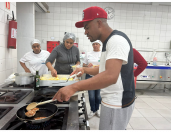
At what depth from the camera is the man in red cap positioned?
2.71 ft

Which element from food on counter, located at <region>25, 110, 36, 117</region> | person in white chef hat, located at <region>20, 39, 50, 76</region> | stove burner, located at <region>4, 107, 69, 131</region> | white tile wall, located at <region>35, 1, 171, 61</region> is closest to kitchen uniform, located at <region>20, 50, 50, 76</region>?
person in white chef hat, located at <region>20, 39, 50, 76</region>

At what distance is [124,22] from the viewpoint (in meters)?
4.91

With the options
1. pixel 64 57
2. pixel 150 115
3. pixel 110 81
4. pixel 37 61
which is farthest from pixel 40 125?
pixel 150 115

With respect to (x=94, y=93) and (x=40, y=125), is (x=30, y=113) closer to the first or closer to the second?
(x=40, y=125)

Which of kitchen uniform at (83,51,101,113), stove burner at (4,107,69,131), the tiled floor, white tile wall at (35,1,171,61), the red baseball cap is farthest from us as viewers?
white tile wall at (35,1,171,61)

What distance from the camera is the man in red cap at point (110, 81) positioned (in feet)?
2.71

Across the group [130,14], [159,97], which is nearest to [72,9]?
[130,14]

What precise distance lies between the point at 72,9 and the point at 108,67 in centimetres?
449

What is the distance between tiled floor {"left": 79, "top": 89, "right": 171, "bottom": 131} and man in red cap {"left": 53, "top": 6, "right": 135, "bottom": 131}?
4.93 feet

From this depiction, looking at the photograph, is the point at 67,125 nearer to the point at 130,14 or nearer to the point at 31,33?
the point at 31,33

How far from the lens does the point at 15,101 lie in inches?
48.2

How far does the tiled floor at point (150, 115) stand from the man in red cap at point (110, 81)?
1.50m

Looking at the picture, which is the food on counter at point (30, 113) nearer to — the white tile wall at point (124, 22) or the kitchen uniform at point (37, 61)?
the kitchen uniform at point (37, 61)

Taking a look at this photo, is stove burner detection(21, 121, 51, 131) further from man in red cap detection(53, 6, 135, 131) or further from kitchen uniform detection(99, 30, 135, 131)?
kitchen uniform detection(99, 30, 135, 131)
